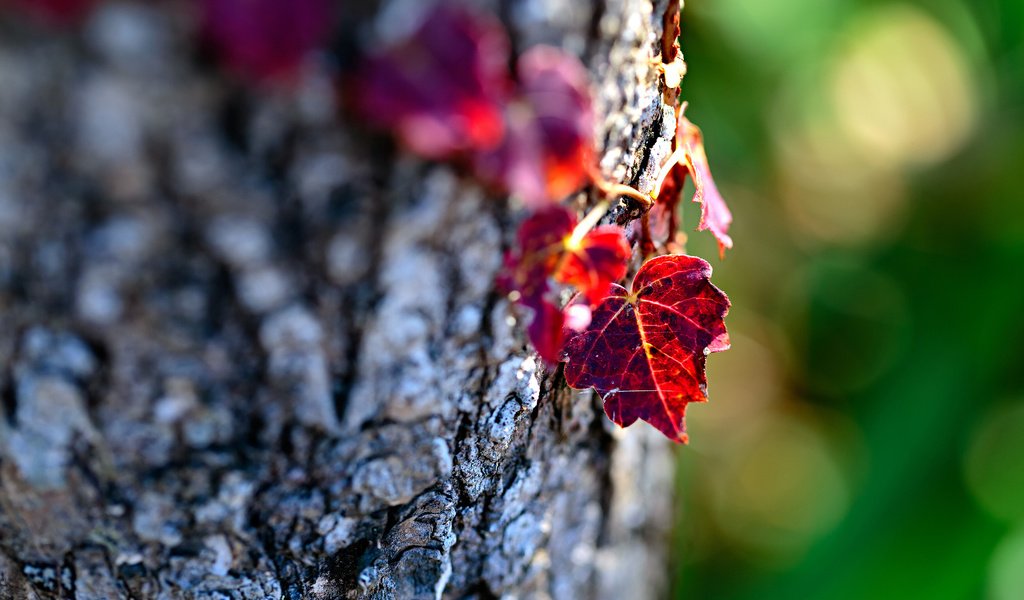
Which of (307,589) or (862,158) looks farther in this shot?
(862,158)

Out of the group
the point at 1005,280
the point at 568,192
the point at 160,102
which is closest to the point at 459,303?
the point at 568,192

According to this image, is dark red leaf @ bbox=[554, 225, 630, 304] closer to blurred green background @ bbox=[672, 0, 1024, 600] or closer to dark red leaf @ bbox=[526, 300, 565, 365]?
dark red leaf @ bbox=[526, 300, 565, 365]

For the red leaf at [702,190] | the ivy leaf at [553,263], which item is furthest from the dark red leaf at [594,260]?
the red leaf at [702,190]

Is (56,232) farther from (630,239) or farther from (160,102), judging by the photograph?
(630,239)

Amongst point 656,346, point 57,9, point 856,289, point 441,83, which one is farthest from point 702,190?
point 856,289

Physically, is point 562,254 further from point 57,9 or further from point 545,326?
point 57,9

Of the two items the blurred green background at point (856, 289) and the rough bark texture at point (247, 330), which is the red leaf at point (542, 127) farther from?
the blurred green background at point (856, 289)

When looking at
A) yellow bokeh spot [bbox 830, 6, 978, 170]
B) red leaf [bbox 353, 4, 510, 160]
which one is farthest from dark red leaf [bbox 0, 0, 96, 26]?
yellow bokeh spot [bbox 830, 6, 978, 170]
